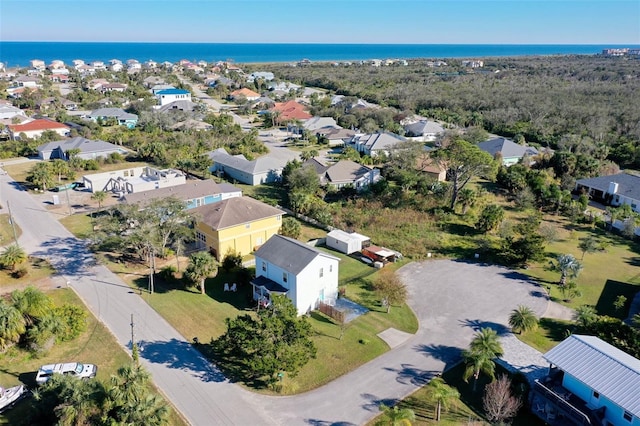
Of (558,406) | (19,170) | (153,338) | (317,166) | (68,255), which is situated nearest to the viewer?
(558,406)

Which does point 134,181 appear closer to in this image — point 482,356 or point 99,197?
point 99,197

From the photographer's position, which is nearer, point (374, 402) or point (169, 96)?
point (374, 402)

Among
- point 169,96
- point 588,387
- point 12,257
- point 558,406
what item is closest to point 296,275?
point 558,406

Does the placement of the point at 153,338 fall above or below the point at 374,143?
below

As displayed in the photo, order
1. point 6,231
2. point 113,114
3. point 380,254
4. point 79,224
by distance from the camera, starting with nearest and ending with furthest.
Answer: point 380,254, point 6,231, point 79,224, point 113,114

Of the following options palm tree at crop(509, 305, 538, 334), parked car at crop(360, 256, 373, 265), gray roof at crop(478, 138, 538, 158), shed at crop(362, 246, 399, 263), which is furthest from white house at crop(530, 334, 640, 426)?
gray roof at crop(478, 138, 538, 158)

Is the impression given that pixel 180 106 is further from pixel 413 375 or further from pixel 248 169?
pixel 413 375

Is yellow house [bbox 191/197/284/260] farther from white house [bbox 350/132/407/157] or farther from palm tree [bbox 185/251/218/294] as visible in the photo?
white house [bbox 350/132/407/157]

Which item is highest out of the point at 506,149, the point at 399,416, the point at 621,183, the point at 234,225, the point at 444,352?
the point at 506,149
